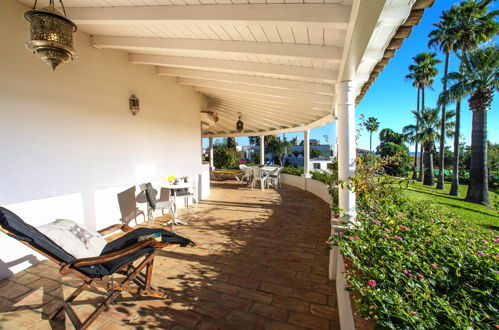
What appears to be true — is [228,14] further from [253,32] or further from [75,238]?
[75,238]

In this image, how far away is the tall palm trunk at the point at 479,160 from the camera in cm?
1034

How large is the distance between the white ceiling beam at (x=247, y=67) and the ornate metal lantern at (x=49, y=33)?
201cm

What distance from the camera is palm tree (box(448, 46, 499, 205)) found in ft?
33.2

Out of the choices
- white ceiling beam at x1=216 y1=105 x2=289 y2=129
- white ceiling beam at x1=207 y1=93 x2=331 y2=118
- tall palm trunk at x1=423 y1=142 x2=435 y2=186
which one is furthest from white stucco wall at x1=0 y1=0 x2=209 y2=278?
tall palm trunk at x1=423 y1=142 x2=435 y2=186

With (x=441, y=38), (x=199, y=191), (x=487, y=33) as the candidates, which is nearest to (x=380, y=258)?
(x=199, y=191)

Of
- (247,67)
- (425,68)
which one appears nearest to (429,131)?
(425,68)

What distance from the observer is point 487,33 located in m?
11.2

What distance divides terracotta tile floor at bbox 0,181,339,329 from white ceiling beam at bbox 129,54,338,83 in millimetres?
2529

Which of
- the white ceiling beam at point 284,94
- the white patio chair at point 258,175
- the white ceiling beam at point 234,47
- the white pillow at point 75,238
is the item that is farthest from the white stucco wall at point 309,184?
the white pillow at point 75,238

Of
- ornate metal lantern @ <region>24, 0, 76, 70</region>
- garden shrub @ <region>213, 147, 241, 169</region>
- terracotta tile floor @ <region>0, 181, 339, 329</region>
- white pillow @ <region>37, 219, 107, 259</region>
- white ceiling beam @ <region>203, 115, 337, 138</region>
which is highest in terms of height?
white ceiling beam @ <region>203, 115, 337, 138</region>

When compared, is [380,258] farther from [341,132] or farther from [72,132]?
[72,132]

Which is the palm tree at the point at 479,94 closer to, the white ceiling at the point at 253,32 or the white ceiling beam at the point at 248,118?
the white ceiling beam at the point at 248,118

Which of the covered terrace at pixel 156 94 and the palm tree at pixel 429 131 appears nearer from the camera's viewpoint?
the covered terrace at pixel 156 94

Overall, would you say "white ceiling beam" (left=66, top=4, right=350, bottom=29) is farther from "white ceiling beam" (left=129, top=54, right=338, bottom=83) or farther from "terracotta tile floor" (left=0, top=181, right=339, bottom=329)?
"terracotta tile floor" (left=0, top=181, right=339, bottom=329)
